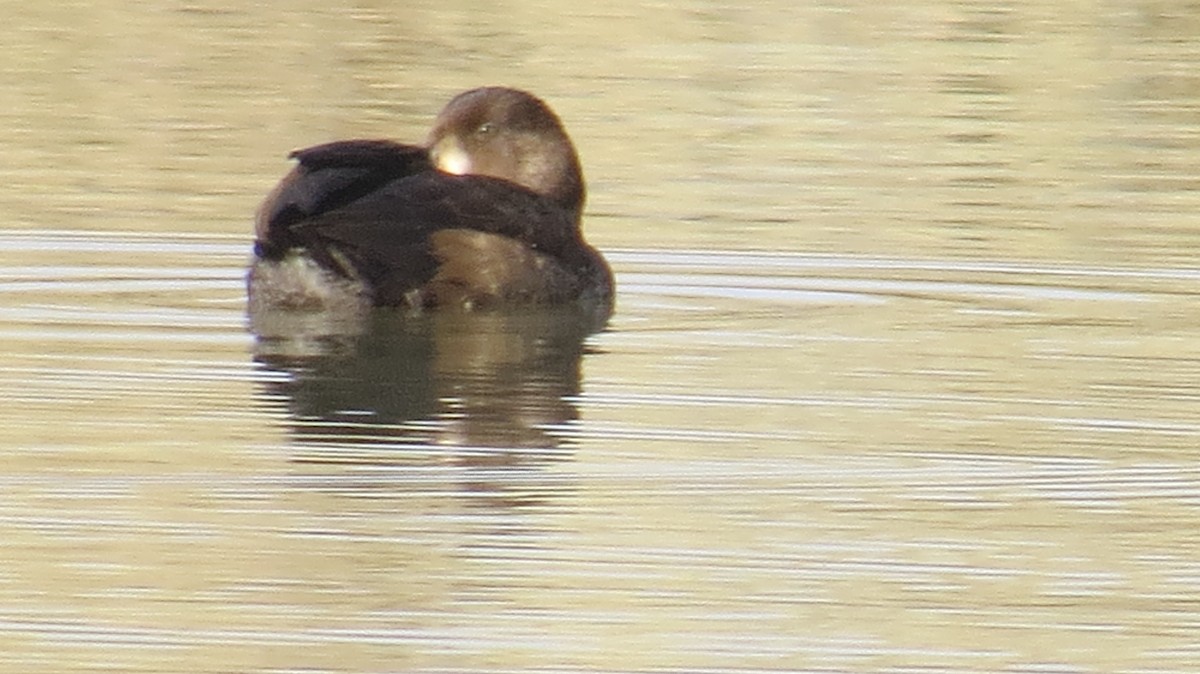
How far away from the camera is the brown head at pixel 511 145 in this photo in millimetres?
9672

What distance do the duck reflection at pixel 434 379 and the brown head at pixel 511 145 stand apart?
87 cm

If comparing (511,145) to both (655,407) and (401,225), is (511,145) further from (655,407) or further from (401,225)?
(655,407)

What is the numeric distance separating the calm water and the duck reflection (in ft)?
0.07

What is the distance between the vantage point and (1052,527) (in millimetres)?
5766

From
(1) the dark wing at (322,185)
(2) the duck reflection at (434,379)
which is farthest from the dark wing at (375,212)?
(2) the duck reflection at (434,379)

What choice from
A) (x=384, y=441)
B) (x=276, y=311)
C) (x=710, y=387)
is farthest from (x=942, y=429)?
(x=276, y=311)

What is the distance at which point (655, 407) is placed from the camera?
7094mm

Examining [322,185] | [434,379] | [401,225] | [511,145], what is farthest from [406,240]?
[511,145]

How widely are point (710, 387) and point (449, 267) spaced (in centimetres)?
156

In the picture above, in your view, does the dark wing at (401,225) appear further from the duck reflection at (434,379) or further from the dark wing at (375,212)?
the duck reflection at (434,379)

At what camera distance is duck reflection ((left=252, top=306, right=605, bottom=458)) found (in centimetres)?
661

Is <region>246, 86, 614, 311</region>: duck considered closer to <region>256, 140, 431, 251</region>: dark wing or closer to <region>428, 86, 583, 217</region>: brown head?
<region>256, 140, 431, 251</region>: dark wing

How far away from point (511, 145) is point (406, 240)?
1.23m

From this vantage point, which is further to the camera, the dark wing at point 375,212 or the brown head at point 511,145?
the brown head at point 511,145
